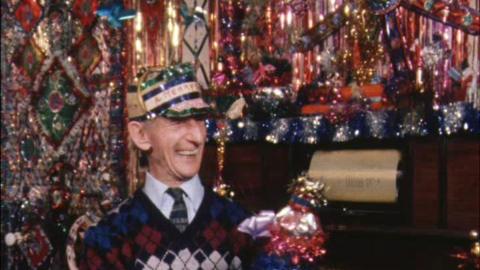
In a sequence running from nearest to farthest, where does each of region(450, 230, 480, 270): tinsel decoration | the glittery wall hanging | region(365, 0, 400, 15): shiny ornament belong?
region(450, 230, 480, 270): tinsel decoration < region(365, 0, 400, 15): shiny ornament < the glittery wall hanging

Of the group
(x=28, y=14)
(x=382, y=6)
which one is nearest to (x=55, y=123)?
(x=28, y=14)

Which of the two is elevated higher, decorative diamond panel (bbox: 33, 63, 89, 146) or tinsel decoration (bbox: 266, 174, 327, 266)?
decorative diamond panel (bbox: 33, 63, 89, 146)

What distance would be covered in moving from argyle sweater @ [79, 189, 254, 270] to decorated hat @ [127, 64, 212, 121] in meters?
0.21

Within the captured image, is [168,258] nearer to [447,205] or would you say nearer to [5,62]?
[447,205]

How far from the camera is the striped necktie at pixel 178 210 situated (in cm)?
173

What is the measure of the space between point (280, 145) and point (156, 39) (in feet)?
2.61

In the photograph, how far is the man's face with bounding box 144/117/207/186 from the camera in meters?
1.71

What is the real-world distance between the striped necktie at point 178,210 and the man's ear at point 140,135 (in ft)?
0.39

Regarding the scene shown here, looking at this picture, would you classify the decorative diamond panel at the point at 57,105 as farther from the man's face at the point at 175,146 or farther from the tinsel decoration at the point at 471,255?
the tinsel decoration at the point at 471,255

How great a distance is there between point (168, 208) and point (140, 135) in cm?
19

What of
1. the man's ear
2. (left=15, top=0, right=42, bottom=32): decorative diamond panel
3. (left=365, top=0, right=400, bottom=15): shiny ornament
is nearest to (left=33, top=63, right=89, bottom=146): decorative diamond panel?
(left=15, top=0, right=42, bottom=32): decorative diamond panel

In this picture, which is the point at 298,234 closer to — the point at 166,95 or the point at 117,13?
the point at 166,95

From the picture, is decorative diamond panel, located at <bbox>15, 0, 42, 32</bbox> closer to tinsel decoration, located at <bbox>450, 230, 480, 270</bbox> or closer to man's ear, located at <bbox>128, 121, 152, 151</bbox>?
man's ear, located at <bbox>128, 121, 152, 151</bbox>

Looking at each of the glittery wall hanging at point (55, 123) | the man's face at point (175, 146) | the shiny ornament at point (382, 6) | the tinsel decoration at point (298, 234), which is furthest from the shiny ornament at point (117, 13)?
the tinsel decoration at point (298, 234)
